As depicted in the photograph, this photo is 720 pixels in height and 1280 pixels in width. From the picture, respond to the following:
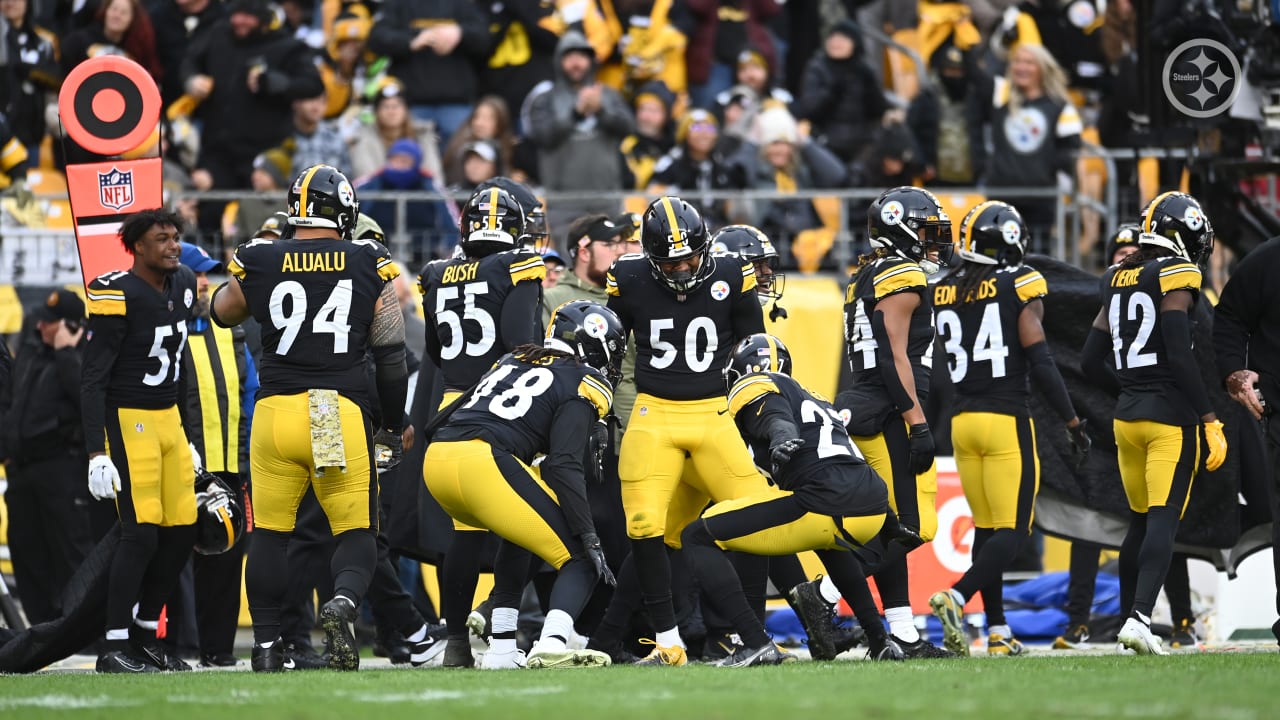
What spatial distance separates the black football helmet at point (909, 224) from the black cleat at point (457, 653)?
2.70 metres

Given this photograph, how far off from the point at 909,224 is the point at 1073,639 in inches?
103

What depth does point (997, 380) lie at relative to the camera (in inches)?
373

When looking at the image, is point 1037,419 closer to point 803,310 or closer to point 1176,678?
point 803,310

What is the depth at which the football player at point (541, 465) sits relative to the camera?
791 centimetres

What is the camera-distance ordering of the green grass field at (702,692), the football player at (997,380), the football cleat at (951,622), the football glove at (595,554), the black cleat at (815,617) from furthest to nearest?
the football player at (997,380) < the football cleat at (951,622) < the black cleat at (815,617) < the football glove at (595,554) < the green grass field at (702,692)

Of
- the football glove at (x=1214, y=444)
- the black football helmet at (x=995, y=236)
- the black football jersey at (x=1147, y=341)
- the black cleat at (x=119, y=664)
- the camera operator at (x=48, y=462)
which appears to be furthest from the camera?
the camera operator at (x=48, y=462)

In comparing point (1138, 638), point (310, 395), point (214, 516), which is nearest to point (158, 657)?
point (214, 516)

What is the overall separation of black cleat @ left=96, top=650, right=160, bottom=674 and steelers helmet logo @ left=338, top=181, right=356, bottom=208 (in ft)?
7.21

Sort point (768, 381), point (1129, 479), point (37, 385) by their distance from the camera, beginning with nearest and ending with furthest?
point (768, 381) < point (1129, 479) < point (37, 385)

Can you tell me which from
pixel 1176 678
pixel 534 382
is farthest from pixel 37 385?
pixel 1176 678

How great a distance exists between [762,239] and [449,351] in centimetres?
172

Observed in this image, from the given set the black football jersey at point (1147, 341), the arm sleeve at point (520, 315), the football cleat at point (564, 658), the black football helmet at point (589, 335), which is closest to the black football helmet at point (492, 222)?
the arm sleeve at point (520, 315)

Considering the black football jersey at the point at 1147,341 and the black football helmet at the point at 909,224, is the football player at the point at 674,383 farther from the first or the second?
the black football jersey at the point at 1147,341

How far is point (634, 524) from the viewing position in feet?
26.9
